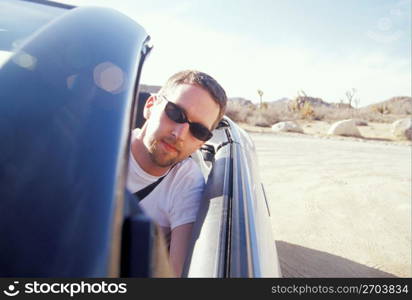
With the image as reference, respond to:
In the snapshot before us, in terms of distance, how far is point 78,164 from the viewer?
56 cm

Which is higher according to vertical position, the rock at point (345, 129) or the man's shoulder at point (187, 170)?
the rock at point (345, 129)

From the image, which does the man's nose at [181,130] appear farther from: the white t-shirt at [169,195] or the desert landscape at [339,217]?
the desert landscape at [339,217]

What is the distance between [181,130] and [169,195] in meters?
0.34

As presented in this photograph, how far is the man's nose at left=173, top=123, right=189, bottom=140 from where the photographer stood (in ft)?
5.36

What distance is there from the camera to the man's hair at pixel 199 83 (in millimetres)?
1745

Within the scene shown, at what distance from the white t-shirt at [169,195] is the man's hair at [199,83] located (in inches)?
15.7

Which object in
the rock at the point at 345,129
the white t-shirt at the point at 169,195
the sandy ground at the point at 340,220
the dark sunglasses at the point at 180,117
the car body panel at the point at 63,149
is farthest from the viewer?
the rock at the point at 345,129

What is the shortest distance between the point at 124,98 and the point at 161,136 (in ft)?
3.07

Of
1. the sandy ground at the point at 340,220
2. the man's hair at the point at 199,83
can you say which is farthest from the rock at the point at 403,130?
the man's hair at the point at 199,83

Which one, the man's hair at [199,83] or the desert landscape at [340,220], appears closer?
the man's hair at [199,83]

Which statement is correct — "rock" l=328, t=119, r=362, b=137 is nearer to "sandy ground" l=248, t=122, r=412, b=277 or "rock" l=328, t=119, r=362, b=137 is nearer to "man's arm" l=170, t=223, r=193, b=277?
"sandy ground" l=248, t=122, r=412, b=277

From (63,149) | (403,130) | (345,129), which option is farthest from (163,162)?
(403,130)

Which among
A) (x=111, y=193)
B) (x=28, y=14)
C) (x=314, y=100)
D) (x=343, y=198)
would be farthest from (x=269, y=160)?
(x=314, y=100)

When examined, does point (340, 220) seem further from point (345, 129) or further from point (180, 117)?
point (345, 129)
